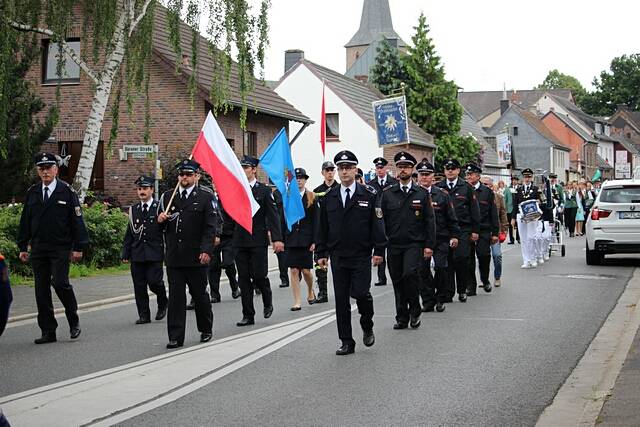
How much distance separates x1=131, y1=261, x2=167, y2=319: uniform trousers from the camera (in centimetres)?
1273

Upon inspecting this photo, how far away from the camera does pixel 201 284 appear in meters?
10.7

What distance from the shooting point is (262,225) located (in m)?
12.7

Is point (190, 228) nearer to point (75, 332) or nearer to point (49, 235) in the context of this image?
point (49, 235)

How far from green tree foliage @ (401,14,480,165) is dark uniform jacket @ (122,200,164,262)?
50.8 m

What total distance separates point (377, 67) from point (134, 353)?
57862 millimetres

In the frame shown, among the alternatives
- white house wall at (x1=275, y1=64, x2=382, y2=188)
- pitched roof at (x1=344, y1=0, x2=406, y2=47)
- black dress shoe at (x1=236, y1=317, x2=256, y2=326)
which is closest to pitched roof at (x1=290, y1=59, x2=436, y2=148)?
white house wall at (x1=275, y1=64, x2=382, y2=188)

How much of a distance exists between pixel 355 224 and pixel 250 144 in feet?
83.5

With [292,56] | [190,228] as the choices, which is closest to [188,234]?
[190,228]

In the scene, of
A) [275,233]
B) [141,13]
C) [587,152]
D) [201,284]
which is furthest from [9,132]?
[587,152]

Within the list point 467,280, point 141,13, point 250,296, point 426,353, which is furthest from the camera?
point 141,13

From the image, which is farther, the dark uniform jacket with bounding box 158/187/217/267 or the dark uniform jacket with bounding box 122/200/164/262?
the dark uniform jacket with bounding box 122/200/164/262

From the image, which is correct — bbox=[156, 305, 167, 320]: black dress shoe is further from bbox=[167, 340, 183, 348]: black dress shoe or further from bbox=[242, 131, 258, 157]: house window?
bbox=[242, 131, 258, 157]: house window

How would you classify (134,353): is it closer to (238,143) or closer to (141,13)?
(141,13)

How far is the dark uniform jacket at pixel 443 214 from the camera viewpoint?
13359 millimetres
